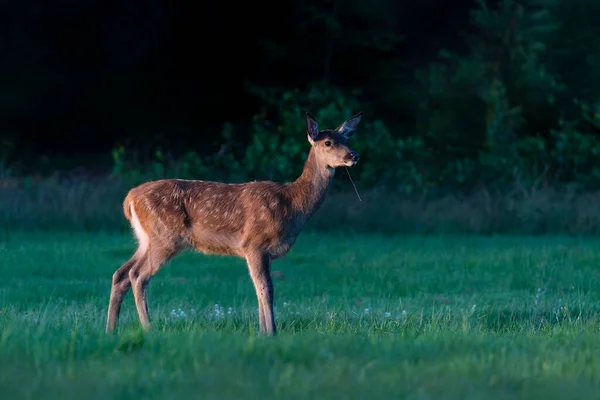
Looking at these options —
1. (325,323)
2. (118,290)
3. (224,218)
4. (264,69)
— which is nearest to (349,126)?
(224,218)

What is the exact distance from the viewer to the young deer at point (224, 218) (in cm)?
1056

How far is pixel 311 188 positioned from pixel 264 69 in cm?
2608

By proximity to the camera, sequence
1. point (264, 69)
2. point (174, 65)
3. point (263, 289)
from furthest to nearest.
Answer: point (264, 69)
point (174, 65)
point (263, 289)

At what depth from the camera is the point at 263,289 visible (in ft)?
33.7

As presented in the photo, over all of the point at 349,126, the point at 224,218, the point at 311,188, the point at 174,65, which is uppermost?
the point at 174,65

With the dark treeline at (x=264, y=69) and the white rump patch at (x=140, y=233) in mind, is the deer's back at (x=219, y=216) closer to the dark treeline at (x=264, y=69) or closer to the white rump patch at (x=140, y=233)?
the white rump patch at (x=140, y=233)

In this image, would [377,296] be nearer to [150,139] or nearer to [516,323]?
[516,323]

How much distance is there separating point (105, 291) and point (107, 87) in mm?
23160

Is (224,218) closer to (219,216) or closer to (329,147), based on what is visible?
(219,216)

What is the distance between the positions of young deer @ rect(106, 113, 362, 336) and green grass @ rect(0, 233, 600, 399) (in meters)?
0.50

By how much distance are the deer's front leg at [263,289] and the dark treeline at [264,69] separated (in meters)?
21.9

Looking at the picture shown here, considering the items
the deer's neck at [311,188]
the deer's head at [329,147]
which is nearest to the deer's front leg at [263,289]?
the deer's neck at [311,188]

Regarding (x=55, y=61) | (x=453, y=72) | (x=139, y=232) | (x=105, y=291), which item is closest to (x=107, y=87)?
(x=55, y=61)

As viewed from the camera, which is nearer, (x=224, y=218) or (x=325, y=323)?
(x=325, y=323)
